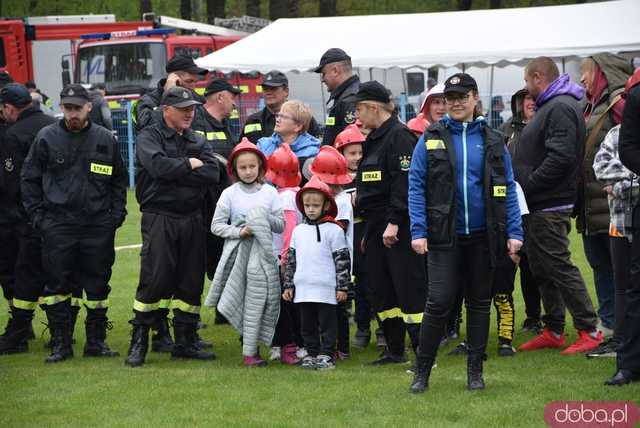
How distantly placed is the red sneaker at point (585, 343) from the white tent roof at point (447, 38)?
1112cm

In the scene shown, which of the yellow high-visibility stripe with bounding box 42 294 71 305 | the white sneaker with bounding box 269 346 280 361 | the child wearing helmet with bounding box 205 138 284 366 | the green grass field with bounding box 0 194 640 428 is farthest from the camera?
the yellow high-visibility stripe with bounding box 42 294 71 305

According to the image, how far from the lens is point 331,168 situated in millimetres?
8719

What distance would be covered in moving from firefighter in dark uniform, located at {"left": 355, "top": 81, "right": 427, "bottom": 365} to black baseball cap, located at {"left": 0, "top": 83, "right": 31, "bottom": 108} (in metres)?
3.12

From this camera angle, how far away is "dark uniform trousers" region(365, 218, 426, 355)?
8234mm

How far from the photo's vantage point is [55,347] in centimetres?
924

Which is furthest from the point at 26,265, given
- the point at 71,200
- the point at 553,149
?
the point at 553,149

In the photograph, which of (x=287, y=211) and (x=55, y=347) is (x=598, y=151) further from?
(x=55, y=347)

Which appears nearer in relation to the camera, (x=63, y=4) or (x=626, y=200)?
(x=626, y=200)

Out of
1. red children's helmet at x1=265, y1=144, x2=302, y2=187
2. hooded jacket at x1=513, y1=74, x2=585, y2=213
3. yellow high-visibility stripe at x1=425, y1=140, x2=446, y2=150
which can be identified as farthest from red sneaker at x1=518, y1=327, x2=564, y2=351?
yellow high-visibility stripe at x1=425, y1=140, x2=446, y2=150

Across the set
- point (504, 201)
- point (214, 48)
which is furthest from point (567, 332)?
point (214, 48)

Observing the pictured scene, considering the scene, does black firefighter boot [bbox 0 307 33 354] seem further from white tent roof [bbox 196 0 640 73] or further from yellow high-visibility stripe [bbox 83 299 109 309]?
white tent roof [bbox 196 0 640 73]

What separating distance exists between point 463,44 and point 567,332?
37.1ft

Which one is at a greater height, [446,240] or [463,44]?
[463,44]

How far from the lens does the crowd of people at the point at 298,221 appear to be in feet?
27.3
